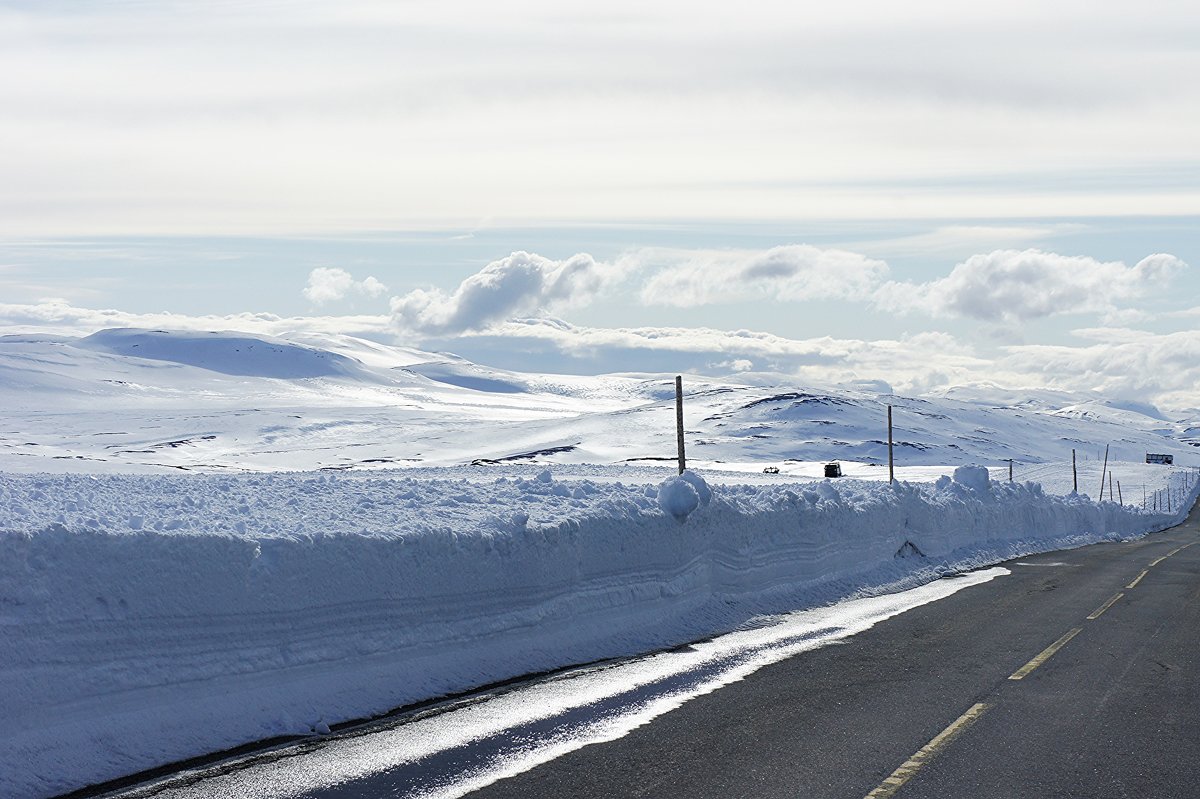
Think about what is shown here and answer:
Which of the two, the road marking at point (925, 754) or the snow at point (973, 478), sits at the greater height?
the road marking at point (925, 754)

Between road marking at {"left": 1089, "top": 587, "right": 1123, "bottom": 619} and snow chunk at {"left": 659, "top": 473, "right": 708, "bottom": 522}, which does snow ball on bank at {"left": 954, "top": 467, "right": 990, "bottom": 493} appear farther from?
snow chunk at {"left": 659, "top": 473, "right": 708, "bottom": 522}

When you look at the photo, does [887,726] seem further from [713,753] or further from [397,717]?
[397,717]

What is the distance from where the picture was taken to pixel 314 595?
10969 millimetres

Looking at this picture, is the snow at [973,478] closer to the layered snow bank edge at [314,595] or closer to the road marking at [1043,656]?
the layered snow bank edge at [314,595]

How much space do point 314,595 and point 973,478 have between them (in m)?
29.9

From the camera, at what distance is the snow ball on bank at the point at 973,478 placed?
36.6 metres

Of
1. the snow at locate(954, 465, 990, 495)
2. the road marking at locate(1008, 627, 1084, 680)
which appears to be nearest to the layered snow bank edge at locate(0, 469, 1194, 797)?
the road marking at locate(1008, 627, 1084, 680)

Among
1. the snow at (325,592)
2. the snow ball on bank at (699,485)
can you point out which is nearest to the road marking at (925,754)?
the snow at (325,592)

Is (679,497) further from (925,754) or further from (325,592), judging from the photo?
(925,754)

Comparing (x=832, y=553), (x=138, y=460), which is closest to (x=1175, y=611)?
(x=832, y=553)

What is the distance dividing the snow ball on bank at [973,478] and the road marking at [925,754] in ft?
87.9

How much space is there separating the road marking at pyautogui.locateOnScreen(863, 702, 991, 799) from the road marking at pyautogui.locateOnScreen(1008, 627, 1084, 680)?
1.73 metres

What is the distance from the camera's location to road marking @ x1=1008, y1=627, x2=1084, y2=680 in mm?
12484

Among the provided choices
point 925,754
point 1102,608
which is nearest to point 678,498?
point 1102,608
